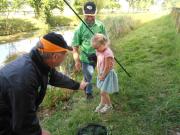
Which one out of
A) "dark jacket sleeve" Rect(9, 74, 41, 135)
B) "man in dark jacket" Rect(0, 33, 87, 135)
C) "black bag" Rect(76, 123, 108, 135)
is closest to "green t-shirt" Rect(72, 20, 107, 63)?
"black bag" Rect(76, 123, 108, 135)

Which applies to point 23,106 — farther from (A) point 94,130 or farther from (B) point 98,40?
(B) point 98,40

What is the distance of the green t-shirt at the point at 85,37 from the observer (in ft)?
20.0

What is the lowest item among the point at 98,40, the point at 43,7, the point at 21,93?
the point at 43,7

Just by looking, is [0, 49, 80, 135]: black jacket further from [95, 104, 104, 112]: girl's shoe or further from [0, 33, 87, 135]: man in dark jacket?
[95, 104, 104, 112]: girl's shoe

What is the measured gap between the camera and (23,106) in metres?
2.96

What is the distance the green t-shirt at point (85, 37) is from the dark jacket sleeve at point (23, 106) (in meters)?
3.21

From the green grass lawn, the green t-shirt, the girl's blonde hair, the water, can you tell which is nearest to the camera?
the green grass lawn

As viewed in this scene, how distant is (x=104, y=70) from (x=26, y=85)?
2.71 meters

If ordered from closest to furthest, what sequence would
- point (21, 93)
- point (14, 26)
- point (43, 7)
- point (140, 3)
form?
point (21, 93), point (14, 26), point (43, 7), point (140, 3)

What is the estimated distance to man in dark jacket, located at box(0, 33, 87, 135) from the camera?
2.93 metres

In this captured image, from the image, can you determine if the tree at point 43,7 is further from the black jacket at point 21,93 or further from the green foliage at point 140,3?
the black jacket at point 21,93

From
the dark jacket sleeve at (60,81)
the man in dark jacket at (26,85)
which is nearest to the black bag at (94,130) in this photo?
the dark jacket sleeve at (60,81)

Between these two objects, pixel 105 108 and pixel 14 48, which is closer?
pixel 105 108

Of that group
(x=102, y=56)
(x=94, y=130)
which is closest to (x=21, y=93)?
(x=94, y=130)
